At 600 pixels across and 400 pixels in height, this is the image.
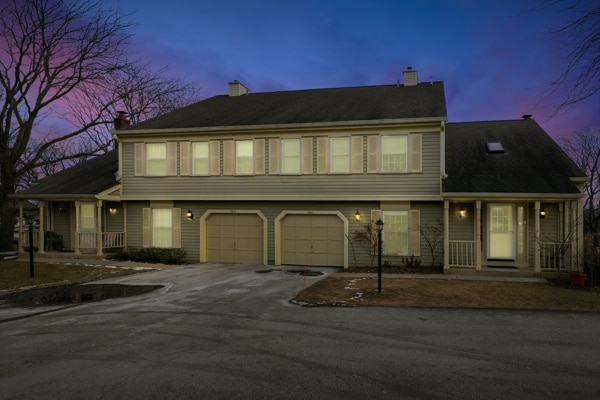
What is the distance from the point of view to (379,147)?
15031 millimetres

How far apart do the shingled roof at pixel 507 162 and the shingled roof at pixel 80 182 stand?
44.9ft

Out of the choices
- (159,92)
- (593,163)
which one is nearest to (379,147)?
(159,92)

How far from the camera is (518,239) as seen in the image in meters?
14.5

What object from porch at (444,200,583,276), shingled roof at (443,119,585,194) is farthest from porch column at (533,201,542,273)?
shingled roof at (443,119,585,194)

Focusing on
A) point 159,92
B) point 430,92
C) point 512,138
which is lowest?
point 512,138

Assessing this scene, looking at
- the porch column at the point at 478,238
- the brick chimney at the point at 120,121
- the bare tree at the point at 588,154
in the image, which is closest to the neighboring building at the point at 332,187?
the porch column at the point at 478,238

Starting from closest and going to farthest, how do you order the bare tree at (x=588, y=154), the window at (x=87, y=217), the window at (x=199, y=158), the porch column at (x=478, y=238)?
the porch column at (x=478, y=238), the window at (x=199, y=158), the window at (x=87, y=217), the bare tree at (x=588, y=154)

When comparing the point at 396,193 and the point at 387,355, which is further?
Result: the point at 396,193

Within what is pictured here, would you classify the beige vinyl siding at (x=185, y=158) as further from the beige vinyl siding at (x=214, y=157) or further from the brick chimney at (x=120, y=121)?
the brick chimney at (x=120, y=121)

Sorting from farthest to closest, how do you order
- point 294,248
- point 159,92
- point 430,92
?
1. point 159,92
2. point 430,92
3. point 294,248

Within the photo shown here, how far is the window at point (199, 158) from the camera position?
54.9ft

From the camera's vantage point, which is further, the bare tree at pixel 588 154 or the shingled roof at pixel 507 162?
the bare tree at pixel 588 154

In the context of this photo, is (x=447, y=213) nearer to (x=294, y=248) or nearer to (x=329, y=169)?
(x=329, y=169)

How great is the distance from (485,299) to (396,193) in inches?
229
